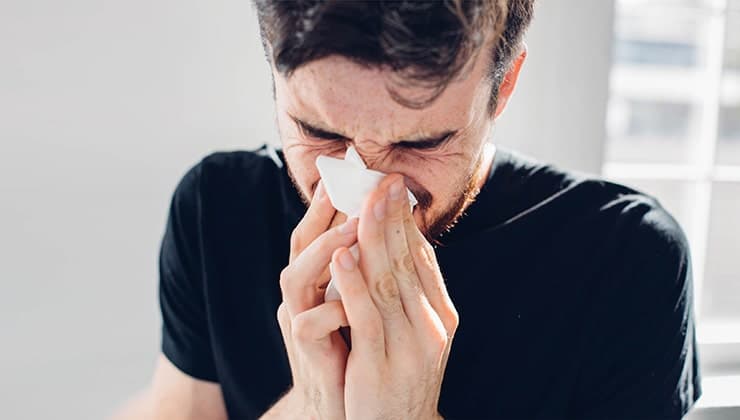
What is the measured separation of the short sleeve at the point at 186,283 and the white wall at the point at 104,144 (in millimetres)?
100

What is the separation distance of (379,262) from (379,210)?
0.06 meters

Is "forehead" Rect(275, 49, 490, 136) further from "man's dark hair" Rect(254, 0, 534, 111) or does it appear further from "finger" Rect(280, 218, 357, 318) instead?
"finger" Rect(280, 218, 357, 318)

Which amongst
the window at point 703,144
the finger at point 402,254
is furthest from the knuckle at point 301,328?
the window at point 703,144

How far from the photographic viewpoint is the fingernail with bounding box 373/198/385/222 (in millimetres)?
637

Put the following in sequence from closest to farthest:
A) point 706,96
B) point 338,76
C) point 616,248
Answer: point 338,76, point 616,248, point 706,96

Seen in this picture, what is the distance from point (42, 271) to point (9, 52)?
0.36 meters

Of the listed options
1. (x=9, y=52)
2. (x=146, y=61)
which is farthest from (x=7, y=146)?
(x=146, y=61)

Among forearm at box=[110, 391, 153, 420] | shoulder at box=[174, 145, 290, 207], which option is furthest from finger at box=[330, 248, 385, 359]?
forearm at box=[110, 391, 153, 420]

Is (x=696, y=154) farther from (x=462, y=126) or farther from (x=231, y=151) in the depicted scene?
(x=231, y=151)

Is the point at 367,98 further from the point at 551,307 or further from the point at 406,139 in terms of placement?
the point at 551,307

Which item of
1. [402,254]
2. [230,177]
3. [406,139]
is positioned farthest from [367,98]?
[230,177]

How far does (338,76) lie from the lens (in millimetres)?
635

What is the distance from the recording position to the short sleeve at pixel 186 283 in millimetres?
971

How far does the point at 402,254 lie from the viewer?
668 millimetres
